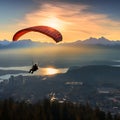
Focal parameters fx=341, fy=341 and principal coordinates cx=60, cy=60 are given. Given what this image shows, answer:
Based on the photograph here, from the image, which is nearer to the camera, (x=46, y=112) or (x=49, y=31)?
(x=49, y=31)

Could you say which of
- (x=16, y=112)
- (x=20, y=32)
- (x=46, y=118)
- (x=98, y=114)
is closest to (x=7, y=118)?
(x=16, y=112)

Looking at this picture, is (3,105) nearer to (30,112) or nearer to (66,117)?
(30,112)

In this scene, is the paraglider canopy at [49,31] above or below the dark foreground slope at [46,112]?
above

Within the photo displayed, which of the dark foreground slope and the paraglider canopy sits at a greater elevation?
the paraglider canopy

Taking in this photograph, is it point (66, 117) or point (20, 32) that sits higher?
point (20, 32)

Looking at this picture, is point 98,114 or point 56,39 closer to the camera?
point 56,39

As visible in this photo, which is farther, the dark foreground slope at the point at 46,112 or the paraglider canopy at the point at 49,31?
the dark foreground slope at the point at 46,112

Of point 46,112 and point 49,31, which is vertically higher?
point 49,31

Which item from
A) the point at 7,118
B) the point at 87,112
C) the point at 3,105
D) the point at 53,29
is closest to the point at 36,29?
the point at 53,29

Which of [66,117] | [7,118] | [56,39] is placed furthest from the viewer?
[66,117]

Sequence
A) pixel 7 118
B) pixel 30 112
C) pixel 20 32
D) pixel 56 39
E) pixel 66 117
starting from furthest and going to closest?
pixel 66 117 < pixel 30 112 < pixel 7 118 < pixel 20 32 < pixel 56 39

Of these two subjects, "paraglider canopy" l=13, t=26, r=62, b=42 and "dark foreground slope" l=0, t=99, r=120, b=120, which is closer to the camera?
"paraglider canopy" l=13, t=26, r=62, b=42
